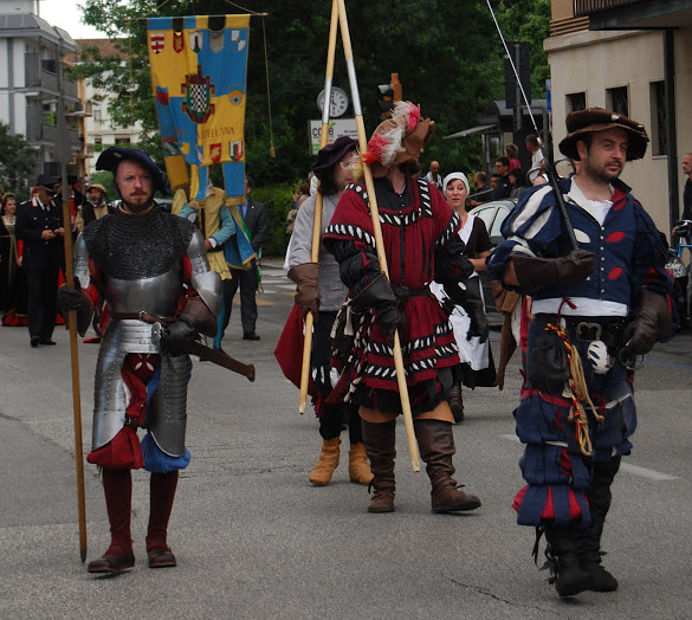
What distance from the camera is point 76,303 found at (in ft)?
20.6

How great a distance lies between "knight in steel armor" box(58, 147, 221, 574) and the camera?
244 inches

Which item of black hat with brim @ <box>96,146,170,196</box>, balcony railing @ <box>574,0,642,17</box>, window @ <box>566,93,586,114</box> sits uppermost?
balcony railing @ <box>574,0,642,17</box>

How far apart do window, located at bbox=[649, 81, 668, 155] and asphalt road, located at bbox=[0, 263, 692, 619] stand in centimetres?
1587

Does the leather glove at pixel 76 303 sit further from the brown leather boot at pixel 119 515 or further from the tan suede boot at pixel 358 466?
the tan suede boot at pixel 358 466

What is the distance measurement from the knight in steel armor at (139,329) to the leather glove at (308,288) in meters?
1.55

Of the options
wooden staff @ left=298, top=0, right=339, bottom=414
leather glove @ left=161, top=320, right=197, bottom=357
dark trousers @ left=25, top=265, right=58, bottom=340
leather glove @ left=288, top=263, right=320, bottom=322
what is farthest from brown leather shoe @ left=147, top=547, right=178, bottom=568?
dark trousers @ left=25, top=265, right=58, bottom=340

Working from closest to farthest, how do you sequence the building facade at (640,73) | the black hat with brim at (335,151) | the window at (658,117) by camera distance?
the black hat with brim at (335,151)
the building facade at (640,73)
the window at (658,117)

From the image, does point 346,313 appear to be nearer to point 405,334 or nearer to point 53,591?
point 405,334

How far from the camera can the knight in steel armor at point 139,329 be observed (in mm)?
6195

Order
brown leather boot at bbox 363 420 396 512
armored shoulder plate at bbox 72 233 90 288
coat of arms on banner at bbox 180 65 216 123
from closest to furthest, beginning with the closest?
armored shoulder plate at bbox 72 233 90 288 < brown leather boot at bbox 363 420 396 512 < coat of arms on banner at bbox 180 65 216 123

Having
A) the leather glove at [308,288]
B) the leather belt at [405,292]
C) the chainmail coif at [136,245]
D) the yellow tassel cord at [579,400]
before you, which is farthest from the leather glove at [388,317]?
the yellow tassel cord at [579,400]

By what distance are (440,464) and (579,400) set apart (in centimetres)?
177

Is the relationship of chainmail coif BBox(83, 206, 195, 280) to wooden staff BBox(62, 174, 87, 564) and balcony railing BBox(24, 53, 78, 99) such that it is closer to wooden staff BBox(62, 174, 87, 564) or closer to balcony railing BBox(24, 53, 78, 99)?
wooden staff BBox(62, 174, 87, 564)

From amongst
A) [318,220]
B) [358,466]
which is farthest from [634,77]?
[318,220]
